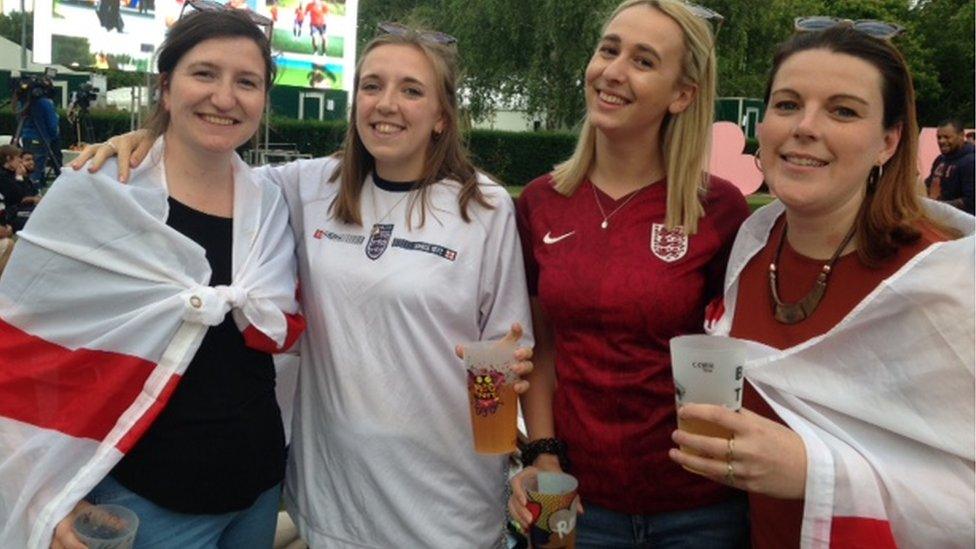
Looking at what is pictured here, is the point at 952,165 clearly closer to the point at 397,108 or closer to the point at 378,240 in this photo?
the point at 397,108

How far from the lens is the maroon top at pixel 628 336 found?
2371mm

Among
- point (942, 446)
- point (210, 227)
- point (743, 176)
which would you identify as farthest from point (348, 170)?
point (743, 176)

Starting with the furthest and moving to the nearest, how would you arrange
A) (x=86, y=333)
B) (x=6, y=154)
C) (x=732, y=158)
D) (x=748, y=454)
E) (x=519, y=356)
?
(x=6, y=154), (x=732, y=158), (x=519, y=356), (x=86, y=333), (x=748, y=454)

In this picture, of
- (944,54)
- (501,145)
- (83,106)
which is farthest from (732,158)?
(944,54)

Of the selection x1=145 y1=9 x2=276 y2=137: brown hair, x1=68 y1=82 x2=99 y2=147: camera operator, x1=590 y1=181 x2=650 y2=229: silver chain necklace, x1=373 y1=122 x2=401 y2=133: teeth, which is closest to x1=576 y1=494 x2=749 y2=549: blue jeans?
x1=590 y1=181 x2=650 y2=229: silver chain necklace

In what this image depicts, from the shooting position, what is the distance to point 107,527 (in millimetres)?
2105

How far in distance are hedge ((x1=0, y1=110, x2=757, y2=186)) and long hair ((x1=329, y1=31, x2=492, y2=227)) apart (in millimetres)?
22236

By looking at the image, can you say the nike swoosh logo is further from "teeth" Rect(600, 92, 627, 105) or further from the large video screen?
the large video screen

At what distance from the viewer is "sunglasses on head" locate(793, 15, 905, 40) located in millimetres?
1983

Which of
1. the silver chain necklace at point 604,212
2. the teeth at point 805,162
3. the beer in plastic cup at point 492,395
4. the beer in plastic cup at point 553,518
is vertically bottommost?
the beer in plastic cup at point 553,518

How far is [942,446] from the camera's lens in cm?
177

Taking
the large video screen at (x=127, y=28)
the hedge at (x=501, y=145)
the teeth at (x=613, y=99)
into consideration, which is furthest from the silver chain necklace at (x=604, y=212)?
the hedge at (x=501, y=145)

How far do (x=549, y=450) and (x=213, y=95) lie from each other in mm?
1330

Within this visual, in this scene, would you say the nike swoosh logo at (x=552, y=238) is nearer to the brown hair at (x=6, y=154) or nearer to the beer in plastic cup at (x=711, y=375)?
the beer in plastic cup at (x=711, y=375)
